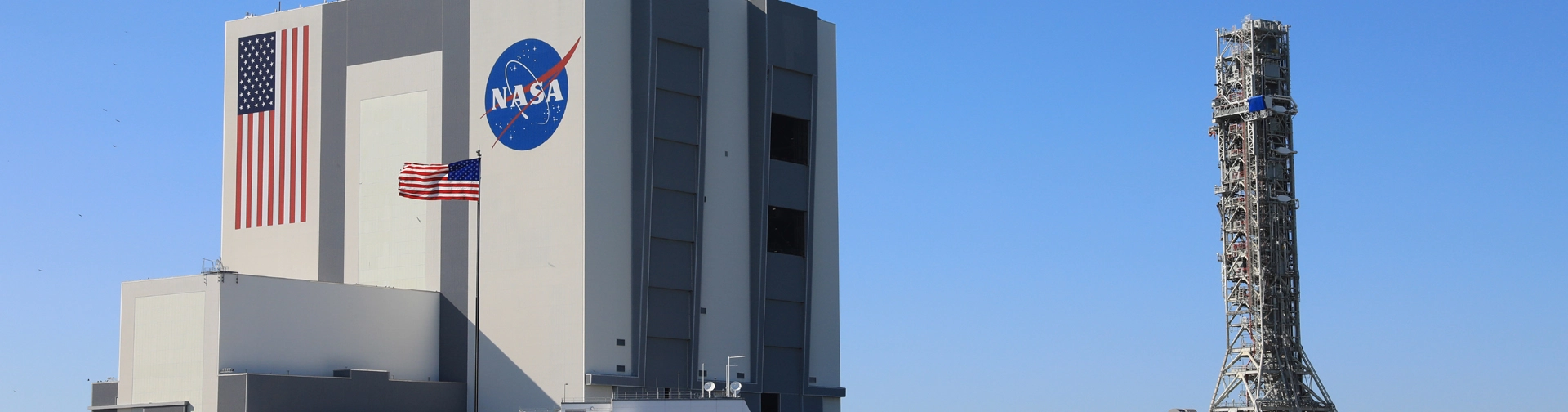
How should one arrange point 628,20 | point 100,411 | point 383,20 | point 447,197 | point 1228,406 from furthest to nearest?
point 1228,406
point 383,20
point 628,20
point 100,411
point 447,197

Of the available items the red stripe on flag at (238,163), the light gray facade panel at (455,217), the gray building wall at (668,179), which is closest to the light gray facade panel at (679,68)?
the gray building wall at (668,179)

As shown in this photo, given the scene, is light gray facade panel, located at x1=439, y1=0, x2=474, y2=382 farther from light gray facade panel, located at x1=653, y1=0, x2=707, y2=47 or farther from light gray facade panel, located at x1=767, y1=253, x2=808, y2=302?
light gray facade panel, located at x1=767, y1=253, x2=808, y2=302

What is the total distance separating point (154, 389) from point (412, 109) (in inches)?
697

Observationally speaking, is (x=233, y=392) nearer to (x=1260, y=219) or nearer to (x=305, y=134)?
(x=305, y=134)

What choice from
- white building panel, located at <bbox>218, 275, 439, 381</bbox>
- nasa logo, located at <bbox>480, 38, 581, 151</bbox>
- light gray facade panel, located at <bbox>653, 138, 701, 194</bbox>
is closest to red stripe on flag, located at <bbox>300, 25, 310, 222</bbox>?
white building panel, located at <bbox>218, 275, 439, 381</bbox>

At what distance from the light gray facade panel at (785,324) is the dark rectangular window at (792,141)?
6.88 metres

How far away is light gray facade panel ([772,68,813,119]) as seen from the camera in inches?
3329

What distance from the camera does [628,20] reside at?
78.8 metres

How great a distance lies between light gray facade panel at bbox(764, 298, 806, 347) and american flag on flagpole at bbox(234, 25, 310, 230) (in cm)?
2324

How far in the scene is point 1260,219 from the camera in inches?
3826

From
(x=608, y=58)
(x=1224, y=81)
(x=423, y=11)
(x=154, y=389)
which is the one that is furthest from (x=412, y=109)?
(x=1224, y=81)

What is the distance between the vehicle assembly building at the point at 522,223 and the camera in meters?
73.9

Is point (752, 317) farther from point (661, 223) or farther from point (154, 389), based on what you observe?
point (154, 389)

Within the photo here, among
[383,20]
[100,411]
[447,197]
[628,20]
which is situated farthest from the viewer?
[383,20]
